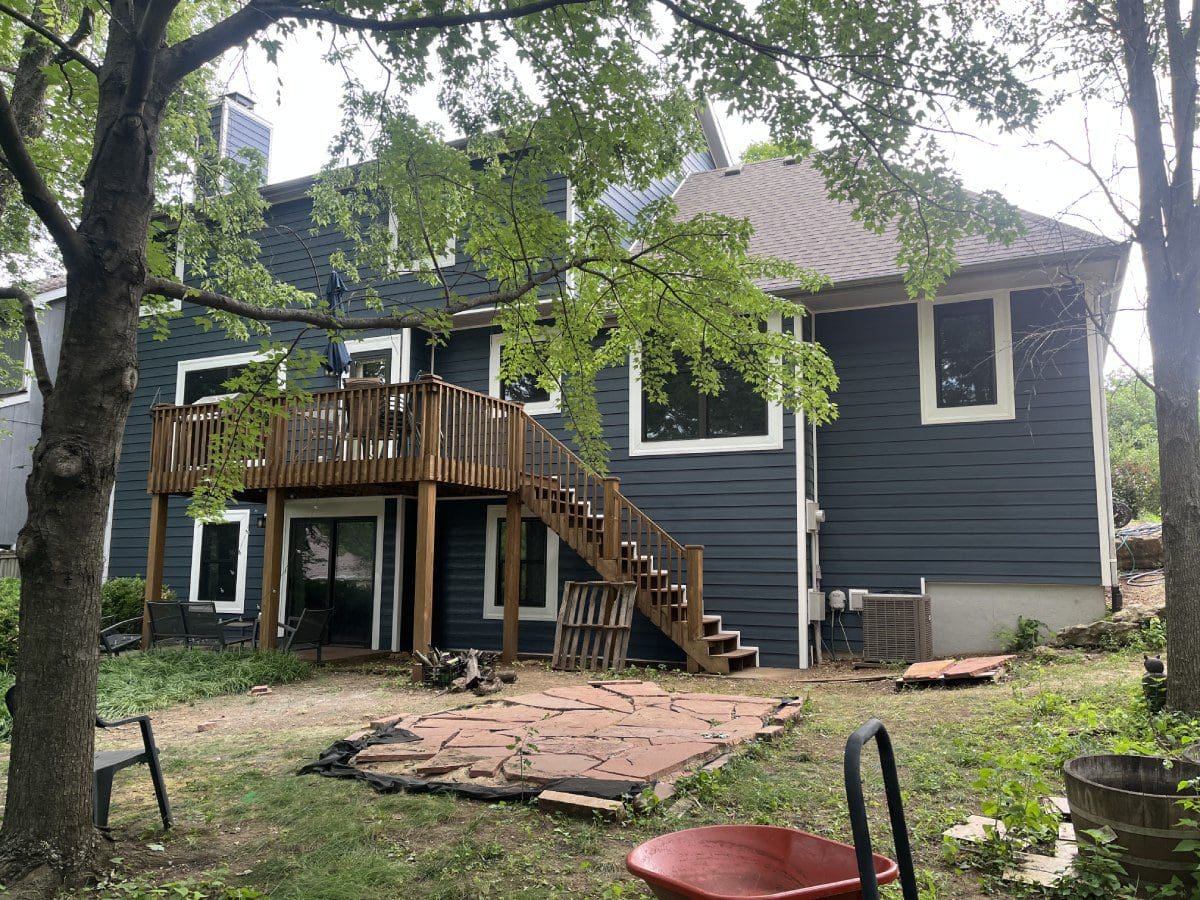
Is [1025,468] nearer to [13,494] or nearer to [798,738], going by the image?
[798,738]

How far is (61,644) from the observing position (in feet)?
11.3

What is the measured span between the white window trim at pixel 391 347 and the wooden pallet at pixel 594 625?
4629 mm

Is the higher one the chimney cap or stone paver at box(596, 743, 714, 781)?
the chimney cap

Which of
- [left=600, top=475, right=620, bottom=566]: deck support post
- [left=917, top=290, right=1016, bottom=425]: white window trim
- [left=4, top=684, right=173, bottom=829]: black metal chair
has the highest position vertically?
[left=917, top=290, right=1016, bottom=425]: white window trim

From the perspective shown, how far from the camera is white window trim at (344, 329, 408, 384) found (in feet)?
42.7

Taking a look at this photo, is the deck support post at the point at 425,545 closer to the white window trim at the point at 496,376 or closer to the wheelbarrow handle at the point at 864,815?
the white window trim at the point at 496,376

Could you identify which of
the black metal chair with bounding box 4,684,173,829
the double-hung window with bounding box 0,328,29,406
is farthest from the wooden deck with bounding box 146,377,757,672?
the double-hung window with bounding box 0,328,29,406

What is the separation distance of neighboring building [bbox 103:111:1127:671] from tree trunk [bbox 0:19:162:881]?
5880 mm

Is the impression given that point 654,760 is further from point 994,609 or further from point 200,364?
point 200,364

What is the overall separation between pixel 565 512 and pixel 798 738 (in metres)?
5.40

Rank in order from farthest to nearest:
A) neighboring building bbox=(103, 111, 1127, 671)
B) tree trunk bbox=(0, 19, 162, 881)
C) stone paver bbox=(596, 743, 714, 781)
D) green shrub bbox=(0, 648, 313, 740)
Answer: neighboring building bbox=(103, 111, 1127, 671) → green shrub bbox=(0, 648, 313, 740) → stone paver bbox=(596, 743, 714, 781) → tree trunk bbox=(0, 19, 162, 881)

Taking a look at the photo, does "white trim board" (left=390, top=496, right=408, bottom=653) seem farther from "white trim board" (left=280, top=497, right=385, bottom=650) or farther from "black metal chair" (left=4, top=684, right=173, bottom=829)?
"black metal chair" (left=4, top=684, right=173, bottom=829)

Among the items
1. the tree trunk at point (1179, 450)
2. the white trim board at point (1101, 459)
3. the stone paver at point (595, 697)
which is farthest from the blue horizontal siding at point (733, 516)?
the tree trunk at point (1179, 450)

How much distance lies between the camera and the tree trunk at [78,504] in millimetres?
3328
